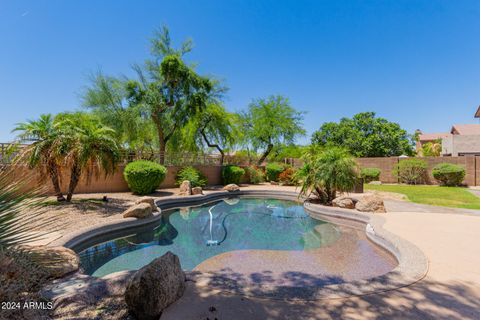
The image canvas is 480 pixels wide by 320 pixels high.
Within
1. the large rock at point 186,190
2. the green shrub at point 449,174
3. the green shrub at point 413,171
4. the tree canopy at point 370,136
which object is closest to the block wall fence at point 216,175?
the green shrub at point 413,171

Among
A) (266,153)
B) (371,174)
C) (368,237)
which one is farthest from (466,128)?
(368,237)

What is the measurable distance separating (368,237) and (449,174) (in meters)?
12.5

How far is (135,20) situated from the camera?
356 inches

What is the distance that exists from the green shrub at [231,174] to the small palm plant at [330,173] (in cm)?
626

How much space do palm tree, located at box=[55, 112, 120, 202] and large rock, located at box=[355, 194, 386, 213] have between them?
26.4ft

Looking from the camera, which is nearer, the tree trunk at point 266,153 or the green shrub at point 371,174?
the green shrub at point 371,174

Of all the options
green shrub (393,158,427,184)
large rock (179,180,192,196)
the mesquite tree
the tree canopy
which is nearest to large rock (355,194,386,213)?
large rock (179,180,192,196)

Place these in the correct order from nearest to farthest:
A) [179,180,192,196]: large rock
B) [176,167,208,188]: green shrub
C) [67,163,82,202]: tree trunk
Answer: [67,163,82,202]: tree trunk, [179,180,192,196]: large rock, [176,167,208,188]: green shrub

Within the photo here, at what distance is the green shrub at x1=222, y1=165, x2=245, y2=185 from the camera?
48.0ft

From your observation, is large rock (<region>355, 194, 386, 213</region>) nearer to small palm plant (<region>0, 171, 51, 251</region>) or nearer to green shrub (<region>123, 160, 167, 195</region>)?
small palm plant (<region>0, 171, 51, 251</region>)

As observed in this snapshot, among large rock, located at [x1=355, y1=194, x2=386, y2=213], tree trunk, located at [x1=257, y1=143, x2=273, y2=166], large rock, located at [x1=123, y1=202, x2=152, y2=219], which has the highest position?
tree trunk, located at [x1=257, y1=143, x2=273, y2=166]

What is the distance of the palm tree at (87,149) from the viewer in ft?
22.1

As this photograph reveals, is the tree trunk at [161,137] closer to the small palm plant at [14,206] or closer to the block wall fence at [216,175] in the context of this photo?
the block wall fence at [216,175]

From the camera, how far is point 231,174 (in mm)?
14617
